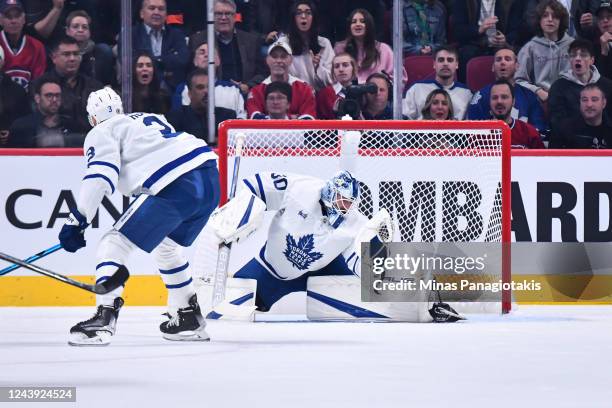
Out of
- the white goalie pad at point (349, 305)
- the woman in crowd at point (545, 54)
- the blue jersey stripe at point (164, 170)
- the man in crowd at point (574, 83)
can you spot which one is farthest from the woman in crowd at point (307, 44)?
the blue jersey stripe at point (164, 170)

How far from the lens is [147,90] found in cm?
727

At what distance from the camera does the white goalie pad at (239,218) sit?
5.75 meters

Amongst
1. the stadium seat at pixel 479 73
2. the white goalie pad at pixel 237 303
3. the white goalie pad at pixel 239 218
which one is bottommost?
the white goalie pad at pixel 237 303

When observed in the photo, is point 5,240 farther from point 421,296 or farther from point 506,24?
point 506,24

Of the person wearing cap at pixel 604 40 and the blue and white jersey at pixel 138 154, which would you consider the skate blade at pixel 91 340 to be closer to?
the blue and white jersey at pixel 138 154

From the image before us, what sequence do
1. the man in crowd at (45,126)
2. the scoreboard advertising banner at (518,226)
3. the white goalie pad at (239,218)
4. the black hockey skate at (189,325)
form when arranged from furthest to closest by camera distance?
the man in crowd at (45,126) → the scoreboard advertising banner at (518,226) → the white goalie pad at (239,218) → the black hockey skate at (189,325)

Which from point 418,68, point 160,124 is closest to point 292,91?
point 418,68

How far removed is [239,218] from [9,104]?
1.96m

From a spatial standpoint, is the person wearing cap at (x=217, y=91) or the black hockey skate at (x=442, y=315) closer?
the black hockey skate at (x=442, y=315)

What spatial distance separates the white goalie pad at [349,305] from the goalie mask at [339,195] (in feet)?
0.94

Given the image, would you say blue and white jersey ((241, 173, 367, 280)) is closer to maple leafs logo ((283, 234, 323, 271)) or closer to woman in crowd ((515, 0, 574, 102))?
maple leafs logo ((283, 234, 323, 271))

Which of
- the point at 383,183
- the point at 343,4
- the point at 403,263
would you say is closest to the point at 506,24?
the point at 343,4

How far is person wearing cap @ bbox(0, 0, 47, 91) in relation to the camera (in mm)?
7273

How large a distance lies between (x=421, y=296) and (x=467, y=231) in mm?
593
